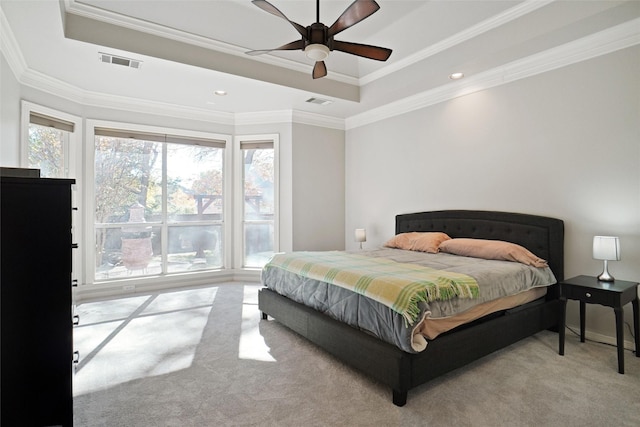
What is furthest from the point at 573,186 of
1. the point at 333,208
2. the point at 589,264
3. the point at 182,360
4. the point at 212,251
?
the point at 212,251

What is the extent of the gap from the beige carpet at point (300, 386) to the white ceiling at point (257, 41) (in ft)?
9.29

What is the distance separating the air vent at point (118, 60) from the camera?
11.2 ft

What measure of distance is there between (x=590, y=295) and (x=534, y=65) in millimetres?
2386

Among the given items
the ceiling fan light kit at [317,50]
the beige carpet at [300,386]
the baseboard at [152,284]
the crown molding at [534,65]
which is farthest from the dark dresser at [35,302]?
the crown molding at [534,65]

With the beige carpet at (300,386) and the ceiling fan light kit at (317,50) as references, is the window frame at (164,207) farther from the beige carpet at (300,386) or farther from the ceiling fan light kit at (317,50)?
the ceiling fan light kit at (317,50)

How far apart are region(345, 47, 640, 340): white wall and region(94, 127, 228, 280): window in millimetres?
3126

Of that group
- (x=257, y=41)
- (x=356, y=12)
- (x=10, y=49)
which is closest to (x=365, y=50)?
(x=356, y=12)

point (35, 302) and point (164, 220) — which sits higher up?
point (164, 220)

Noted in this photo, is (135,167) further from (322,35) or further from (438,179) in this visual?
(438,179)

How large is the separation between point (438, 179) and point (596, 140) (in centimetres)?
172

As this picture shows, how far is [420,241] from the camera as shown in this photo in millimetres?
4090

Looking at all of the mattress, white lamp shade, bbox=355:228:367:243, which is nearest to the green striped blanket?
the mattress

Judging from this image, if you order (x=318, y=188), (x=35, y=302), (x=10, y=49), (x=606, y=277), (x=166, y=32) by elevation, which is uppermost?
(x=166, y=32)

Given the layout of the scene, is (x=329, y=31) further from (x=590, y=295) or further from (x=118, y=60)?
(x=590, y=295)
